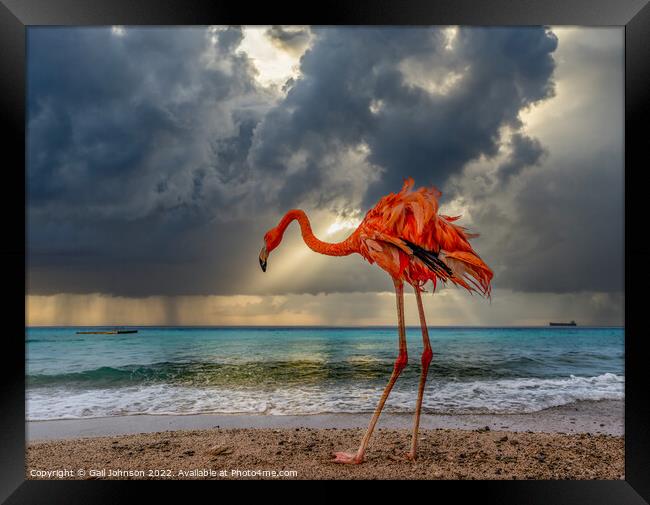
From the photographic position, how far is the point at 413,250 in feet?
9.91

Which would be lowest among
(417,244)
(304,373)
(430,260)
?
(304,373)

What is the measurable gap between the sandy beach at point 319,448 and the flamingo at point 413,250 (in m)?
0.49

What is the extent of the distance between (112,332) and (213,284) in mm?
4201

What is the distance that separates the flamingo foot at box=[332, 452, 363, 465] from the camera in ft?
10.5

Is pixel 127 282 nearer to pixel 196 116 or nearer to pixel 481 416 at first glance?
pixel 196 116

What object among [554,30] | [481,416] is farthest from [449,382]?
[554,30]

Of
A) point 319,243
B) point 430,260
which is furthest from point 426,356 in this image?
point 319,243

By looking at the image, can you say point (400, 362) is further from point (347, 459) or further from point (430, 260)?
point (347, 459)

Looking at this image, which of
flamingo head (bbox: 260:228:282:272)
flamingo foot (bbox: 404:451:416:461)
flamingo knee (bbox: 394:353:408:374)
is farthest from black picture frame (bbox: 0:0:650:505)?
flamingo head (bbox: 260:228:282:272)

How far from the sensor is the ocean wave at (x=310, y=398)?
4766 mm

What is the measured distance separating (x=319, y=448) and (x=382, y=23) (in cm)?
338

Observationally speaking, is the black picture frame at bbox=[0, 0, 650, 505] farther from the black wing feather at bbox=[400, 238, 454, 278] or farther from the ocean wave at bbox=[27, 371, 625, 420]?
the ocean wave at bbox=[27, 371, 625, 420]

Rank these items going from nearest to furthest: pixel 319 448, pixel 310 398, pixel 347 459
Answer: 1. pixel 347 459
2. pixel 319 448
3. pixel 310 398

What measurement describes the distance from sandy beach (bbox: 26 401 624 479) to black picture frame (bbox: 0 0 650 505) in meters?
0.31
